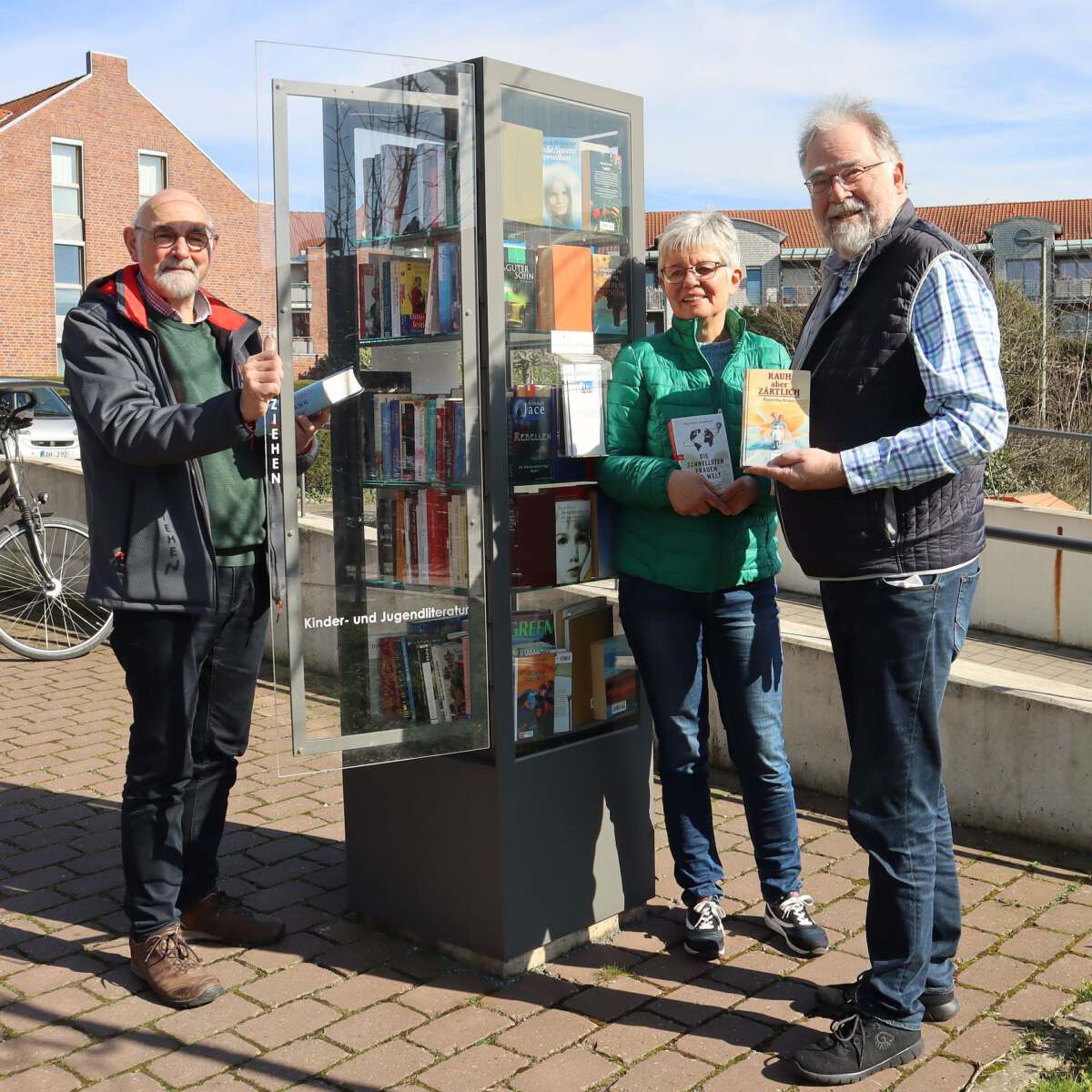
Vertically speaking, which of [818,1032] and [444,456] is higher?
[444,456]

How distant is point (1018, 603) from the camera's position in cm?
873

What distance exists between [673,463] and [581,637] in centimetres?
70

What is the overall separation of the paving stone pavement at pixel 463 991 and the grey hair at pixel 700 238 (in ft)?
6.90

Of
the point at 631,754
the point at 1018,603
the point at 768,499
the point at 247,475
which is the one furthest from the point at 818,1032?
the point at 1018,603

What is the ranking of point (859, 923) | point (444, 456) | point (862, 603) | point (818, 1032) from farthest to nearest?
1. point (859, 923)
2. point (444, 456)
3. point (818, 1032)
4. point (862, 603)

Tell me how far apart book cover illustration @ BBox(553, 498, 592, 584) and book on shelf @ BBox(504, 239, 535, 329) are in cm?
57

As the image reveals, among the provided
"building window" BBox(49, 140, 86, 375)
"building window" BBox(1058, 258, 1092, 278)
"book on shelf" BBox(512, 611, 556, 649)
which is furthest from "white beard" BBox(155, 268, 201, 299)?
"building window" BBox(49, 140, 86, 375)

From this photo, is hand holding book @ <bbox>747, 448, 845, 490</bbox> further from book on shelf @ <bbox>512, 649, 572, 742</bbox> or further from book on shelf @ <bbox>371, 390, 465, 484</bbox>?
book on shelf @ <bbox>512, 649, 572, 742</bbox>

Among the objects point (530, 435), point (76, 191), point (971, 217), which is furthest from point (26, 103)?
point (971, 217)

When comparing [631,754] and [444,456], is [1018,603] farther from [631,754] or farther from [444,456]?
[444,456]

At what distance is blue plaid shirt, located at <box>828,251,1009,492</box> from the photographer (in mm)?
2980

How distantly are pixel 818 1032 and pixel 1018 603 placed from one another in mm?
5879

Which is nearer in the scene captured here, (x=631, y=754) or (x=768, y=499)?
(x=768, y=499)

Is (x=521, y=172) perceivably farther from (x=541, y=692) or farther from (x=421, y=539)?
(x=541, y=692)
